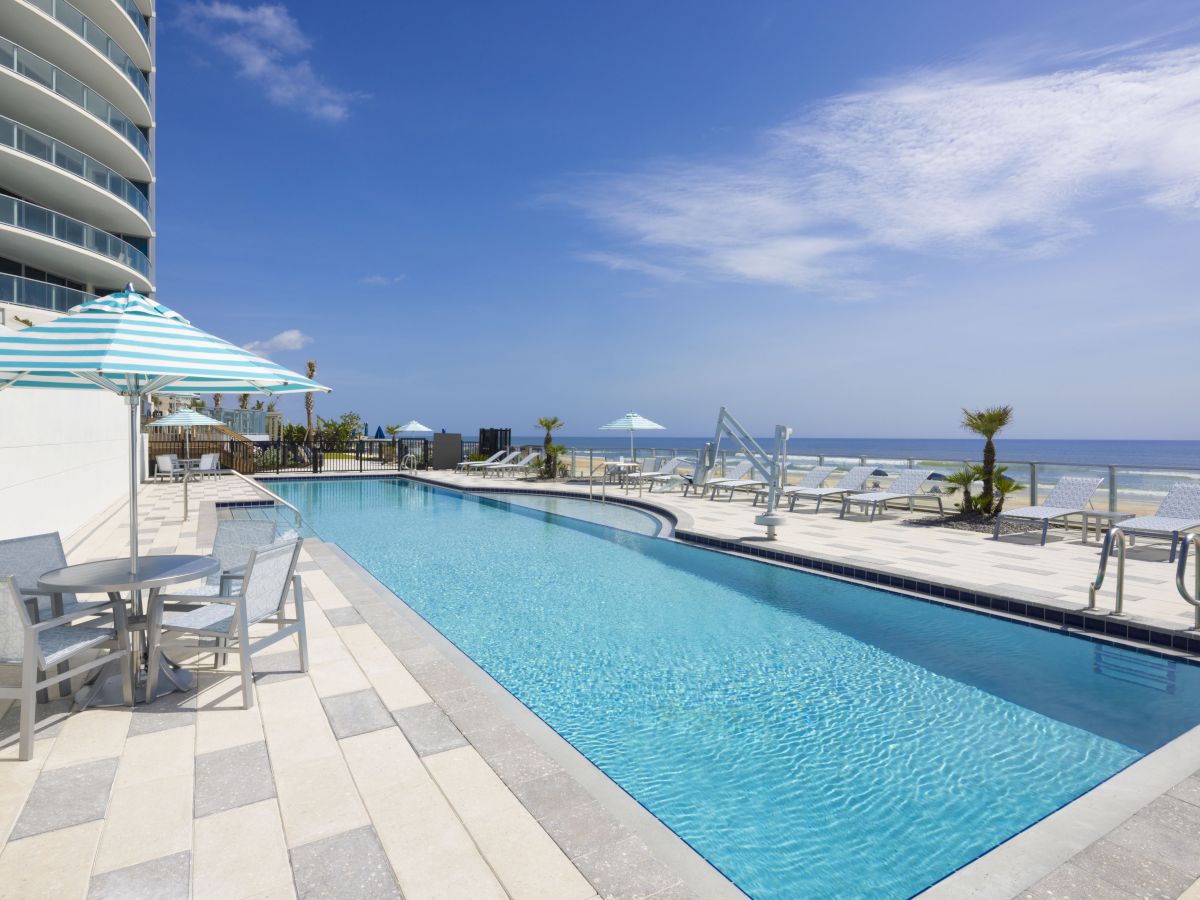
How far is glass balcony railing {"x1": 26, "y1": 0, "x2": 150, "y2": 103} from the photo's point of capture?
59.6 ft

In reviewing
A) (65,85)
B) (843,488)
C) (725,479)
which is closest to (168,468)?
(65,85)

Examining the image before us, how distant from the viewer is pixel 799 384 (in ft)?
125

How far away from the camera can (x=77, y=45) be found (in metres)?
19.0

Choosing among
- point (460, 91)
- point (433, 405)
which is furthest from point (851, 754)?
point (433, 405)

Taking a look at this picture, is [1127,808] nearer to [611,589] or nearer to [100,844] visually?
[100,844]

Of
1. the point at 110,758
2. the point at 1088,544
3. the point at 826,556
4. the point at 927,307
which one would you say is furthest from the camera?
the point at 927,307

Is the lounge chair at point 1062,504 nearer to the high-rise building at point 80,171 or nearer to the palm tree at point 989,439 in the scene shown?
the palm tree at point 989,439

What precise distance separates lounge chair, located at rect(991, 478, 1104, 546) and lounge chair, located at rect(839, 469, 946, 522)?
153 centimetres

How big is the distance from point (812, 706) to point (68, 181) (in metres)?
24.6

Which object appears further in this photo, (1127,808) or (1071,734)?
(1071,734)

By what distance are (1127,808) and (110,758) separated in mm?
4272

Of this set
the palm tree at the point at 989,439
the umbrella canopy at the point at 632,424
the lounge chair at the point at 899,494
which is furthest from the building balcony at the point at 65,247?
the palm tree at the point at 989,439

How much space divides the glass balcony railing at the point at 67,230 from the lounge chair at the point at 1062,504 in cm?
2367

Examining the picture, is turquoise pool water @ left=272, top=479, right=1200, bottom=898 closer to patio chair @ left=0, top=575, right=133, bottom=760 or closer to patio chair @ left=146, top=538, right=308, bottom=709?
patio chair @ left=146, top=538, right=308, bottom=709
